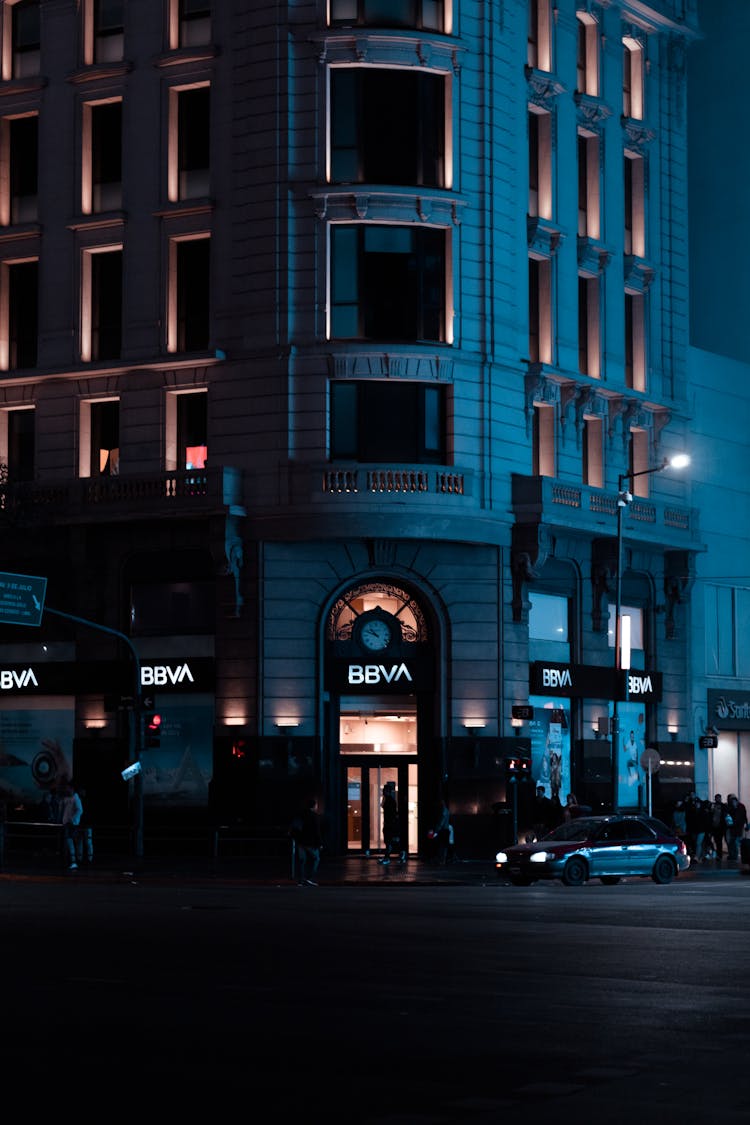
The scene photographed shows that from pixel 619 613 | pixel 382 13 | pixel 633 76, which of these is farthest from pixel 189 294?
pixel 633 76

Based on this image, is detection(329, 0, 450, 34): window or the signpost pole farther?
detection(329, 0, 450, 34): window

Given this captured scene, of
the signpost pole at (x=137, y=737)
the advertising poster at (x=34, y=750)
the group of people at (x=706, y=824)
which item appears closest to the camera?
the signpost pole at (x=137, y=737)

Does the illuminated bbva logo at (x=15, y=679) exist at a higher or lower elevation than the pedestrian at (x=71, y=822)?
higher

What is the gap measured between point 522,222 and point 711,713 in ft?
59.8

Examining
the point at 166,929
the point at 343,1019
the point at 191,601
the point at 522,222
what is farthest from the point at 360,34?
the point at 343,1019

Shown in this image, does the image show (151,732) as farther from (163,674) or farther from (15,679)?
(15,679)

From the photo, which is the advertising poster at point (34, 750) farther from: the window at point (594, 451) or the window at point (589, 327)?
the window at point (589, 327)

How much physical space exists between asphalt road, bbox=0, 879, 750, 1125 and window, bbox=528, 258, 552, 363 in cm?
3015

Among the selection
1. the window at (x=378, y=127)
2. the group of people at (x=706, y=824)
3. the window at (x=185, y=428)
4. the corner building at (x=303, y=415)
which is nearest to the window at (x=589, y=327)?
the corner building at (x=303, y=415)

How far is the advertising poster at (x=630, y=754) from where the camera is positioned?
189ft

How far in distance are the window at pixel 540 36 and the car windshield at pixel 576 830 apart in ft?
81.4

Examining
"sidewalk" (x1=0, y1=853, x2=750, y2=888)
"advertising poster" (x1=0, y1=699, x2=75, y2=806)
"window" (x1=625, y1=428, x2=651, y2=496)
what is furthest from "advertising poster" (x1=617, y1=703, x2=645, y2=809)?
"advertising poster" (x1=0, y1=699, x2=75, y2=806)

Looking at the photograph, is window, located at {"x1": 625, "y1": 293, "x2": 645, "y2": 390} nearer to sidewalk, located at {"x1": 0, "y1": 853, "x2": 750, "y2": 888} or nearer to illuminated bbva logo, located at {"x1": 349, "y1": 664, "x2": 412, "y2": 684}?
illuminated bbva logo, located at {"x1": 349, "y1": 664, "x2": 412, "y2": 684}

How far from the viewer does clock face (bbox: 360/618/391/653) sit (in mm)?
51062
